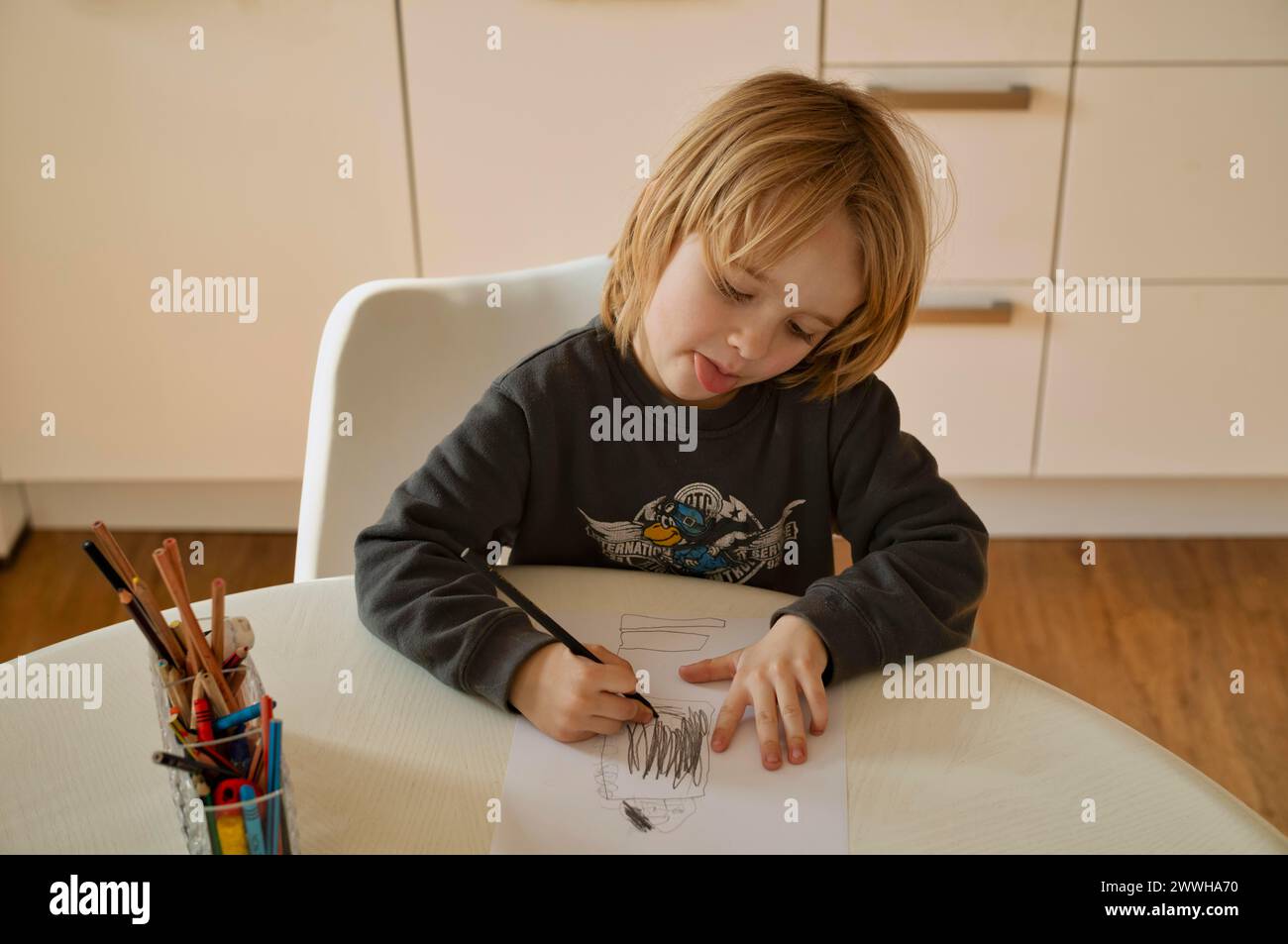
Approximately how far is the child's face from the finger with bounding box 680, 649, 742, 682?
0.76ft

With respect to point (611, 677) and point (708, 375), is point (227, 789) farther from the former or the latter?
point (708, 375)

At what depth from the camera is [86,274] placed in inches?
77.2

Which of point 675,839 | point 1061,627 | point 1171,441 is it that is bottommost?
point 1061,627

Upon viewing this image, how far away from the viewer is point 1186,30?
1805mm

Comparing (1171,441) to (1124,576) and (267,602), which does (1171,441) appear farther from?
(267,602)

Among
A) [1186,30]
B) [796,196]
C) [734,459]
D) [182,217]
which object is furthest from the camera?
[182,217]

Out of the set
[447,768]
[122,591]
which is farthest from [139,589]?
[447,768]

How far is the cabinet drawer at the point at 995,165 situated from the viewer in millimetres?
1846

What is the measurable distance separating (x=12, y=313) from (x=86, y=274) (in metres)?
0.14

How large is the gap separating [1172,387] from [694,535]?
4.03 ft

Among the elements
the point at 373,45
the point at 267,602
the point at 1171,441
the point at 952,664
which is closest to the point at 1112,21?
the point at 1171,441

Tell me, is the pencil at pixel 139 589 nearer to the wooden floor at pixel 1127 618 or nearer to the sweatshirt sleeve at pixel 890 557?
the sweatshirt sleeve at pixel 890 557

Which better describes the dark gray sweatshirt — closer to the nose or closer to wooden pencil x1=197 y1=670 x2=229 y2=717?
the nose

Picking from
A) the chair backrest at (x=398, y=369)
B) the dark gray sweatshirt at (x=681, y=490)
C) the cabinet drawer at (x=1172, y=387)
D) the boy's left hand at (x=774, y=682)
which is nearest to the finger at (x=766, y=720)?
the boy's left hand at (x=774, y=682)
